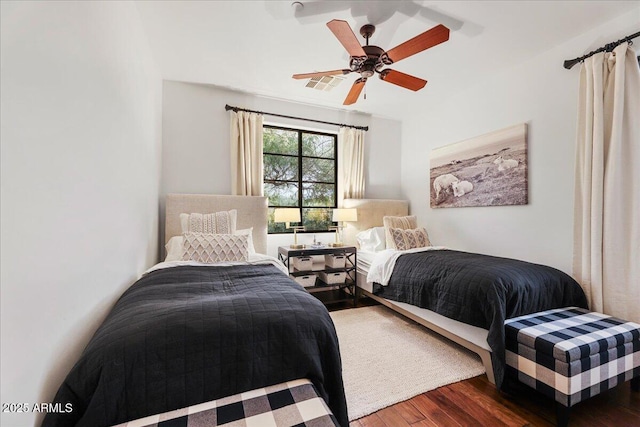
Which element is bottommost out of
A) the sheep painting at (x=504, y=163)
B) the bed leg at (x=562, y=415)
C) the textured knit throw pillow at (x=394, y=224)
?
the bed leg at (x=562, y=415)

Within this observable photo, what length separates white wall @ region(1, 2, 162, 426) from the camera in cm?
76

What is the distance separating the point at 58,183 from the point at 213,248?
54.7 inches

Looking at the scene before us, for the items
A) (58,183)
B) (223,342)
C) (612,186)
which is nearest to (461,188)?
(612,186)

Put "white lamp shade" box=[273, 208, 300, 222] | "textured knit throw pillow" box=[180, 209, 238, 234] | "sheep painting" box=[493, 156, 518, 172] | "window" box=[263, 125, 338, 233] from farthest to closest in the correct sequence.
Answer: "window" box=[263, 125, 338, 233] → "white lamp shade" box=[273, 208, 300, 222] → "sheep painting" box=[493, 156, 518, 172] → "textured knit throw pillow" box=[180, 209, 238, 234]

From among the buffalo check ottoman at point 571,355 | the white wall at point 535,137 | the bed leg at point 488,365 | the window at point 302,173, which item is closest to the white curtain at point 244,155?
the window at point 302,173

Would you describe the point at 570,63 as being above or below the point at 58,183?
above

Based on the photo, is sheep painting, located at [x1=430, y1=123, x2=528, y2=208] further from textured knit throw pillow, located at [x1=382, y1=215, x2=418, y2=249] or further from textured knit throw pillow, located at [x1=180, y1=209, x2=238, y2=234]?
textured knit throw pillow, located at [x1=180, y1=209, x2=238, y2=234]

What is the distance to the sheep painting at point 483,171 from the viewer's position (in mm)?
2795

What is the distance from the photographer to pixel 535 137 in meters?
2.68

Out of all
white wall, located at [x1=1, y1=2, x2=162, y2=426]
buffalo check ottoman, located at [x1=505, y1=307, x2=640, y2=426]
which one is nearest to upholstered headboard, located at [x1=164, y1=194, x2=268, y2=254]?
white wall, located at [x1=1, y1=2, x2=162, y2=426]

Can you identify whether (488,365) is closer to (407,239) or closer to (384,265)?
(384,265)

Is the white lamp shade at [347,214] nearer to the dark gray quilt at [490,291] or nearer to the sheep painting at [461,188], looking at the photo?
the dark gray quilt at [490,291]

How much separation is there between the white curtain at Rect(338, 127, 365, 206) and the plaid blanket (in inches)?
127

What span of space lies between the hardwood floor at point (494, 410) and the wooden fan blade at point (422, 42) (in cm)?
237
